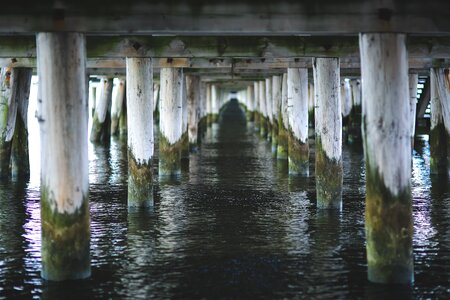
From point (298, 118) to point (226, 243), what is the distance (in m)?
6.33

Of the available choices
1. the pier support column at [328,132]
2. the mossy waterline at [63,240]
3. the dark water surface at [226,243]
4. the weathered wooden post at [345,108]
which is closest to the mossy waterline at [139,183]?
the dark water surface at [226,243]

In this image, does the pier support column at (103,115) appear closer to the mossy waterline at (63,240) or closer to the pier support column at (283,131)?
the pier support column at (283,131)

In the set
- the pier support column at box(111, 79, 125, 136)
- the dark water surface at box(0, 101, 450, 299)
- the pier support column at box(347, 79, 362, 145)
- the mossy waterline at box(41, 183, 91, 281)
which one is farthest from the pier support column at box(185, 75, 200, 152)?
the mossy waterline at box(41, 183, 91, 281)

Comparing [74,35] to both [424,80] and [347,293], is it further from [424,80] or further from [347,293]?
[424,80]

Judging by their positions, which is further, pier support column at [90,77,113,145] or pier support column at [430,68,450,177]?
pier support column at [90,77,113,145]

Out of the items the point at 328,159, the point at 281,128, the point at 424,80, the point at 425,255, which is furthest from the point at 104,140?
the point at 425,255

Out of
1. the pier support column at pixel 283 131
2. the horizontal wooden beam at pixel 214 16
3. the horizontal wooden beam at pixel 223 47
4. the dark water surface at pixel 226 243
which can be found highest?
the horizontal wooden beam at pixel 223 47

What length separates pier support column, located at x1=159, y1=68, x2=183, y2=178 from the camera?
14102 mm

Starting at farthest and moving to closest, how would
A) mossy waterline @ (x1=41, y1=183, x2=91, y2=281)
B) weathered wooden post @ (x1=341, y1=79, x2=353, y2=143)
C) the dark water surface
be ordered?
weathered wooden post @ (x1=341, y1=79, x2=353, y2=143)
the dark water surface
mossy waterline @ (x1=41, y1=183, x2=91, y2=281)

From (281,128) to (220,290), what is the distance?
12.3 m

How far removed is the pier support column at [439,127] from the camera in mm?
14312

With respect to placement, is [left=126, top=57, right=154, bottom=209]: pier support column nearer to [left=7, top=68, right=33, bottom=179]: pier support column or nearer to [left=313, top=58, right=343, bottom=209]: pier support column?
[left=313, top=58, right=343, bottom=209]: pier support column

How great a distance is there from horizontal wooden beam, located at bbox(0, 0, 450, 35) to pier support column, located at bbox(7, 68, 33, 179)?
25.8 ft

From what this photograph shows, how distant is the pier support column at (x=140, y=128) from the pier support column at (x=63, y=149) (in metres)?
3.90
